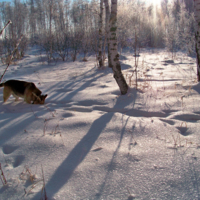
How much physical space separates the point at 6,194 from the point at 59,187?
379 millimetres

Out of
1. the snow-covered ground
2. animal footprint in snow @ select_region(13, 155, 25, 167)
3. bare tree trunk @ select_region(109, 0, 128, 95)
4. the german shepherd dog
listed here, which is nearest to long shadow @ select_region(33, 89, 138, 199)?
the snow-covered ground

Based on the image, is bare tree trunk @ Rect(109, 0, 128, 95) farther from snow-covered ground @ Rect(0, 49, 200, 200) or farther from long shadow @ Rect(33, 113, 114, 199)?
long shadow @ Rect(33, 113, 114, 199)

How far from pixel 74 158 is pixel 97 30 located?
13014 millimetres

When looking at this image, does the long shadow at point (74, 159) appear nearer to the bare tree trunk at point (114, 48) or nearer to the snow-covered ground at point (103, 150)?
the snow-covered ground at point (103, 150)

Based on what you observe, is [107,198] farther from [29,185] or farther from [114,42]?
[114,42]

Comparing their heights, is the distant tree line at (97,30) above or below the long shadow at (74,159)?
above

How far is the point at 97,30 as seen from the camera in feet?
43.4

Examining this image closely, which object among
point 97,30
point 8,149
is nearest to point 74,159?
point 8,149

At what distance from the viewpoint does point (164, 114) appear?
108 inches

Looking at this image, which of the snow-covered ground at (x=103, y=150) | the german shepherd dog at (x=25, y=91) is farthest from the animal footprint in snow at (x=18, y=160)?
the german shepherd dog at (x=25, y=91)

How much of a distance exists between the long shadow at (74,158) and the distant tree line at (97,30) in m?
1.79

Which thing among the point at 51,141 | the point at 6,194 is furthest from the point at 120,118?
the point at 6,194

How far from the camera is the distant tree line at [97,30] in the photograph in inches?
410

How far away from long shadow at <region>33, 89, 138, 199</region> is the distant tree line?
1.79 meters
